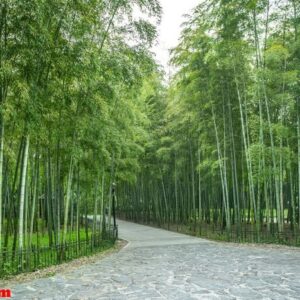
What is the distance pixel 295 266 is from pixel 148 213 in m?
15.3

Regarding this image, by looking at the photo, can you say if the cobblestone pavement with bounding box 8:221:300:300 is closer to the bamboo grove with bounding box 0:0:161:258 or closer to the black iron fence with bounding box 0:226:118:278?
the black iron fence with bounding box 0:226:118:278

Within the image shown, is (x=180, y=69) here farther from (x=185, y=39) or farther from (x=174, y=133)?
(x=174, y=133)

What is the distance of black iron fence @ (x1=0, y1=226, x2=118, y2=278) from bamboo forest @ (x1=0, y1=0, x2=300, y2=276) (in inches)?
1.1

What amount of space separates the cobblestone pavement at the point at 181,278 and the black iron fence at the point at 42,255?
649 mm

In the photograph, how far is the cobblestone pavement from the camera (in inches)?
191

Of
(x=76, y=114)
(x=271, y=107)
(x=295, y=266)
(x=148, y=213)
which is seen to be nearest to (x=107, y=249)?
(x=76, y=114)

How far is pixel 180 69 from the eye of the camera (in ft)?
38.5

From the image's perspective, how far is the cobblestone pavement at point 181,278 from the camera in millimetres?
4855

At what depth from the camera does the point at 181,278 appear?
5.88m

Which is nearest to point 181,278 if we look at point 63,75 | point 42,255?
point 42,255

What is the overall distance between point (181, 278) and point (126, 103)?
5.31 meters
